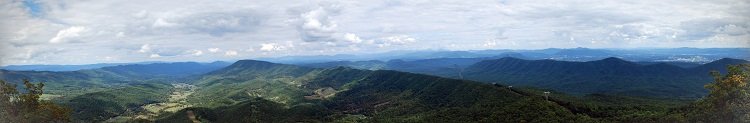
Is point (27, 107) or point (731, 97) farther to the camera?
point (731, 97)

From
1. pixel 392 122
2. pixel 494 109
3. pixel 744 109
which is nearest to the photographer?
pixel 744 109

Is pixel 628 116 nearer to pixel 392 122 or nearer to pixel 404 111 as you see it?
pixel 392 122

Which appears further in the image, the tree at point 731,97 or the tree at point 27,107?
the tree at point 731,97

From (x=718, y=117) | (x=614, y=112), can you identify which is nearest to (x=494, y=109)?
(x=614, y=112)

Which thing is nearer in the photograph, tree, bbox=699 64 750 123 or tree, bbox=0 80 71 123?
tree, bbox=0 80 71 123

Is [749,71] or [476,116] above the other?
[749,71]
